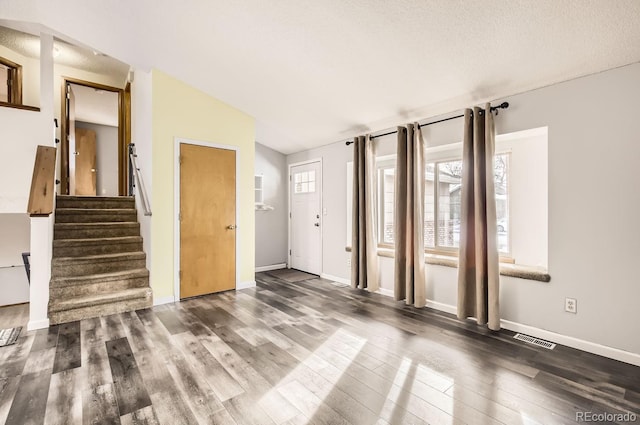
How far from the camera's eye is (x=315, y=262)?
552cm

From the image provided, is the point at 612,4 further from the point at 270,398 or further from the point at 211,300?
the point at 211,300

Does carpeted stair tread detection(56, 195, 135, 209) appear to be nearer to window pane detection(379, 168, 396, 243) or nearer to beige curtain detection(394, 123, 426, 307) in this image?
window pane detection(379, 168, 396, 243)

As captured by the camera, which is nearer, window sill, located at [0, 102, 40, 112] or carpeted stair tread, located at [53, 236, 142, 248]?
window sill, located at [0, 102, 40, 112]

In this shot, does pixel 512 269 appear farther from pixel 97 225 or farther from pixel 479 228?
pixel 97 225

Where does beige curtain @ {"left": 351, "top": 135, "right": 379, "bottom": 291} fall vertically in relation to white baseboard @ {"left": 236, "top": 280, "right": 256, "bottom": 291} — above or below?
above

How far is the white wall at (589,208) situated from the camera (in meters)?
2.39

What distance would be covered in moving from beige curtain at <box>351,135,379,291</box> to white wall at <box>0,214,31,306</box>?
4466 mm

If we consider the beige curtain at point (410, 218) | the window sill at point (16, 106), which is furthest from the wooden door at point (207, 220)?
the beige curtain at point (410, 218)

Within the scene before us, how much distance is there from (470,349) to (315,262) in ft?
10.5

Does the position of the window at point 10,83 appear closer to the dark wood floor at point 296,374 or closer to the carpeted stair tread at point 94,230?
the carpeted stair tread at point 94,230

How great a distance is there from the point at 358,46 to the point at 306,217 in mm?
3425

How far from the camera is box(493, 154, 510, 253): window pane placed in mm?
3510


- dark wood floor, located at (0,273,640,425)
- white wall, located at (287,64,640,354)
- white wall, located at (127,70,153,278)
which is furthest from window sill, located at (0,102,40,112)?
white wall, located at (287,64,640,354)

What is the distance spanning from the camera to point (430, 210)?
161 inches
